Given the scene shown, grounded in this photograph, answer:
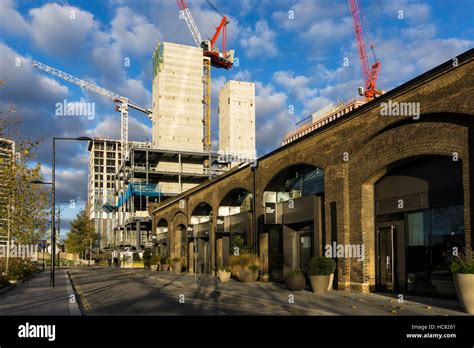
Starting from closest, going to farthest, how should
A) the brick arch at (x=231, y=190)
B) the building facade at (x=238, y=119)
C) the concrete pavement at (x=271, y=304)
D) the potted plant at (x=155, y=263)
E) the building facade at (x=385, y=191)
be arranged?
1. the concrete pavement at (x=271, y=304)
2. the building facade at (x=385, y=191)
3. the brick arch at (x=231, y=190)
4. the potted plant at (x=155, y=263)
5. the building facade at (x=238, y=119)

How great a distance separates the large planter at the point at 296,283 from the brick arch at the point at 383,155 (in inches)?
102

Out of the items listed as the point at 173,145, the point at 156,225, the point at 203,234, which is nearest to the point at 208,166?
the point at 173,145

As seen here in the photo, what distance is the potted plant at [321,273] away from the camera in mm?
20234

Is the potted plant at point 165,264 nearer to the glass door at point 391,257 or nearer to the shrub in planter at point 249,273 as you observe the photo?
the shrub in planter at point 249,273

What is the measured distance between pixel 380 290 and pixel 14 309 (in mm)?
13791

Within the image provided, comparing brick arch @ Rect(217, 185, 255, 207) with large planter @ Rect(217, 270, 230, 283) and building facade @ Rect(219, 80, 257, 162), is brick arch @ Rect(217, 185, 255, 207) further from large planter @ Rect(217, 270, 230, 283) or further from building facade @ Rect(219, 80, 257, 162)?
building facade @ Rect(219, 80, 257, 162)

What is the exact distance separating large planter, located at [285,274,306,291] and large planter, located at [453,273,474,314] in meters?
9.00

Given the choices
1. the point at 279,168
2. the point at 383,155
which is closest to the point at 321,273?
the point at 383,155

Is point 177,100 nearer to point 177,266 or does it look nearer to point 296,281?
point 177,266

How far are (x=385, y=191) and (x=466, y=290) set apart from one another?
23.1ft

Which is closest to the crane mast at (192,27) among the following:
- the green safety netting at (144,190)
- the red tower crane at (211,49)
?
the red tower crane at (211,49)

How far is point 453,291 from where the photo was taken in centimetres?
1636

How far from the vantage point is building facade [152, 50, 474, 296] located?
16016mm
